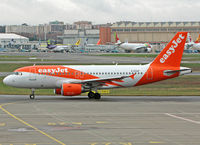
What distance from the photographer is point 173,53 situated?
44094 mm

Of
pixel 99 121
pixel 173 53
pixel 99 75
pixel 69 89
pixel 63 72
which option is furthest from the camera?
pixel 173 53

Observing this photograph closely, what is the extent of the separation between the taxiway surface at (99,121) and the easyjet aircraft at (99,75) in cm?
168

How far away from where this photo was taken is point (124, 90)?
173 feet

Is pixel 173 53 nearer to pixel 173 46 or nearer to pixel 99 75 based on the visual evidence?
pixel 173 46

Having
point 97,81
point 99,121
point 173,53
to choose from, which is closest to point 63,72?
point 97,81

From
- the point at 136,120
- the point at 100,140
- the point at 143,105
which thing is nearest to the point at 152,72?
the point at 143,105

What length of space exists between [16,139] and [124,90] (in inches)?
1229

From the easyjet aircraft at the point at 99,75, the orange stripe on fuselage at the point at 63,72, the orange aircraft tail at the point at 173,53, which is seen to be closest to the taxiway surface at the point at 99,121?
the easyjet aircraft at the point at 99,75

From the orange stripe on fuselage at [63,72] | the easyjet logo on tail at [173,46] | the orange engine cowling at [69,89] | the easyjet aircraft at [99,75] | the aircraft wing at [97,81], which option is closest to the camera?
the orange engine cowling at [69,89]

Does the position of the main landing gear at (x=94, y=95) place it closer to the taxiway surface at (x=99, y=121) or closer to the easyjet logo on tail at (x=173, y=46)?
the taxiway surface at (x=99, y=121)

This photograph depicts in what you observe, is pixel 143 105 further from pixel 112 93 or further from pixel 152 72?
pixel 112 93

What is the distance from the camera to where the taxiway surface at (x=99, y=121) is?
22875 millimetres

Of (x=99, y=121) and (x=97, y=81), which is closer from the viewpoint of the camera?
(x=99, y=121)

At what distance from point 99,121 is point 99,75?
1516 cm
